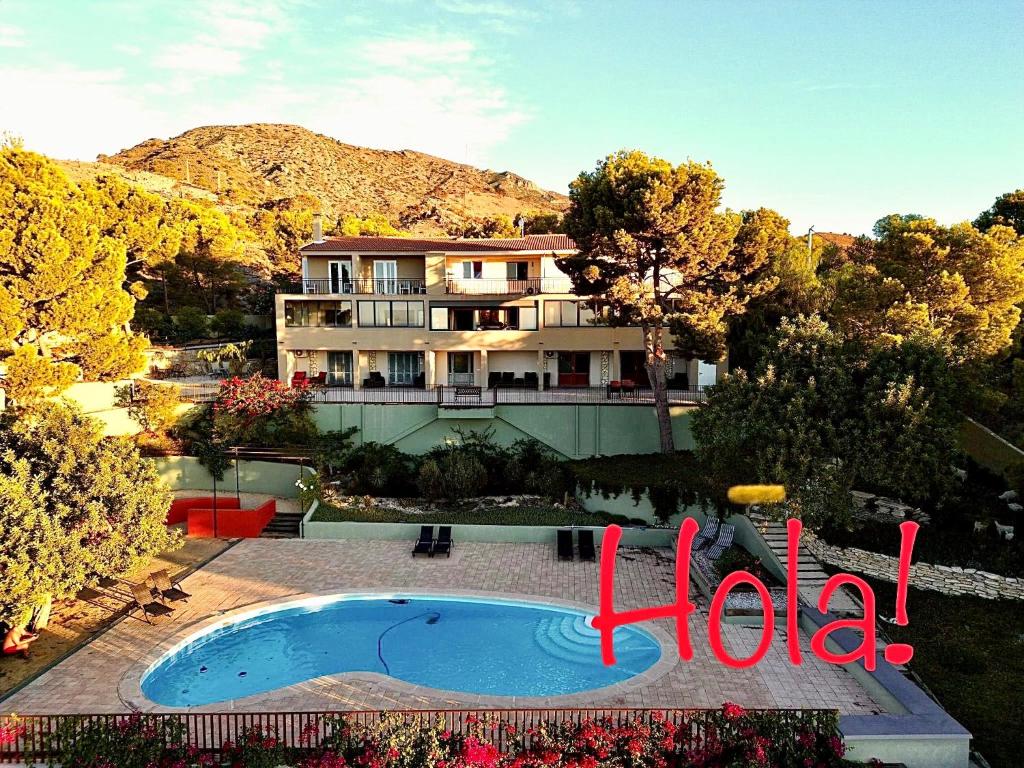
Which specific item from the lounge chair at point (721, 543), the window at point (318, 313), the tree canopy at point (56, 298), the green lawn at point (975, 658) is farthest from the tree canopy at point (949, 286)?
the tree canopy at point (56, 298)

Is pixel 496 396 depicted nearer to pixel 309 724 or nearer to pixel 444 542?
pixel 444 542

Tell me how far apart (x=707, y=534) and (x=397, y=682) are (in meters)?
10.5

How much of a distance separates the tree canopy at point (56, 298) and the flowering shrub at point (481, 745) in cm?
1838

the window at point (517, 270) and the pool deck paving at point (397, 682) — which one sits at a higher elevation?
the window at point (517, 270)

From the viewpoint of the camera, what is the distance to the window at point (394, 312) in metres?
33.8

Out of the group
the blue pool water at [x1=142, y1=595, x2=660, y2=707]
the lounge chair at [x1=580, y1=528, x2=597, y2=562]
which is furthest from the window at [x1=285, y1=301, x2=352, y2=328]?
the blue pool water at [x1=142, y1=595, x2=660, y2=707]

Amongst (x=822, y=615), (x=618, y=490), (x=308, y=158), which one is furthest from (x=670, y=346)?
(x=308, y=158)

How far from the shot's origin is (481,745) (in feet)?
31.2

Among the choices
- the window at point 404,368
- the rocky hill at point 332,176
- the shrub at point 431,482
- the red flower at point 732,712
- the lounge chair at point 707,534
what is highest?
the rocky hill at point 332,176

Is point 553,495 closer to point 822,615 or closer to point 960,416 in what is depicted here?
point 822,615

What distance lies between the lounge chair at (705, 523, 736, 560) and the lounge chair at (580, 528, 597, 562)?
3150 millimetres

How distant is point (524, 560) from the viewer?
18797 mm

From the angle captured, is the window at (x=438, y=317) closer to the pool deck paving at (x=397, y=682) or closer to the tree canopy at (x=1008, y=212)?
the pool deck paving at (x=397, y=682)

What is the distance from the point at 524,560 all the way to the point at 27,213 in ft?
72.2
